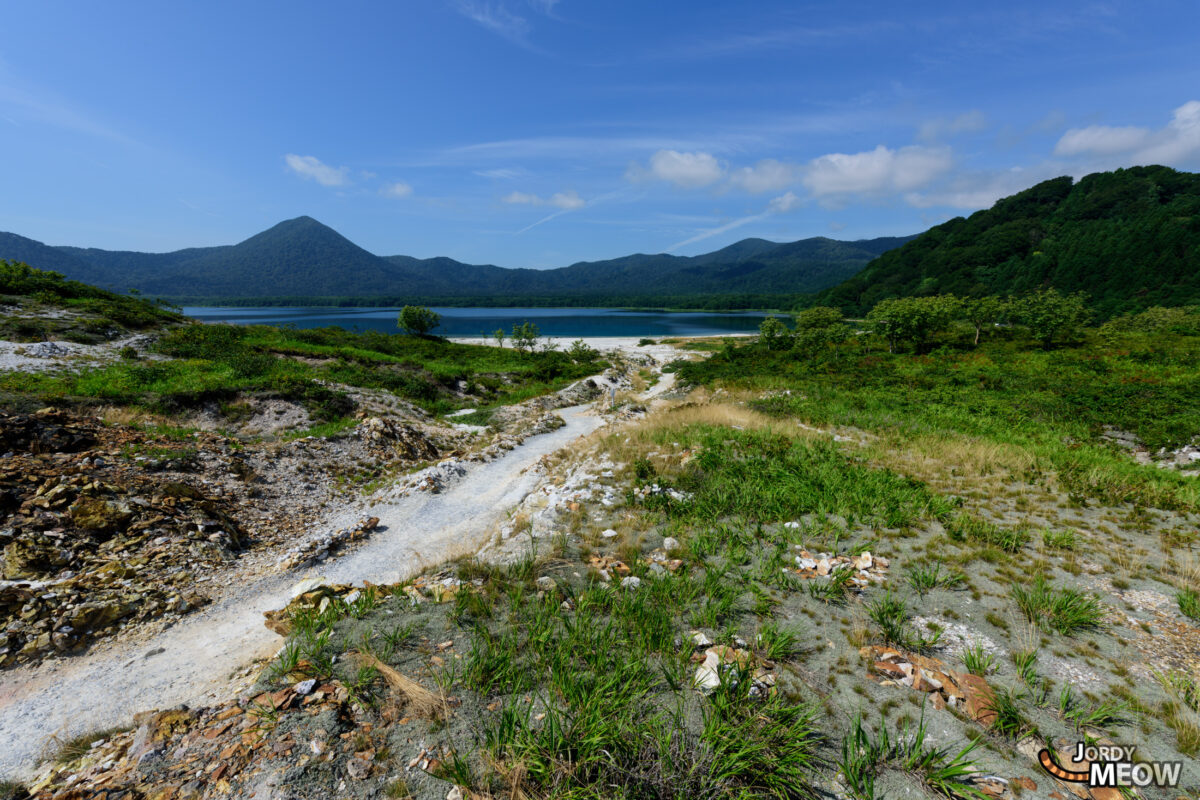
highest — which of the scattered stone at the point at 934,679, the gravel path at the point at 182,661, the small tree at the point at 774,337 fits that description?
the small tree at the point at 774,337

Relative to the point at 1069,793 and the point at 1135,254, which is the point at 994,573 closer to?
the point at 1069,793

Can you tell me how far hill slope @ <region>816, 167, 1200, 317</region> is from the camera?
A: 111 meters

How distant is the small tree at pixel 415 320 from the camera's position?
254 feet

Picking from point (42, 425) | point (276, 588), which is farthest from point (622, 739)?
point (42, 425)

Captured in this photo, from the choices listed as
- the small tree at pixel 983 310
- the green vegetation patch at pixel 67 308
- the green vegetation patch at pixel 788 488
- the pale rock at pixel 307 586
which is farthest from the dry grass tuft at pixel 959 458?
the small tree at pixel 983 310

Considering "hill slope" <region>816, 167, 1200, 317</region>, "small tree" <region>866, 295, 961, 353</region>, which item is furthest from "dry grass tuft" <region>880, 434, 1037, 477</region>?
"hill slope" <region>816, 167, 1200, 317</region>

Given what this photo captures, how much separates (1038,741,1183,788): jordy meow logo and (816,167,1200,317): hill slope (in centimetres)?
15350

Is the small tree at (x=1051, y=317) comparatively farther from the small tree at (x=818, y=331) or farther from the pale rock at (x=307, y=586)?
the pale rock at (x=307, y=586)

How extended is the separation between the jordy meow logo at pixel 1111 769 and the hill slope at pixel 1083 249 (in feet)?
504

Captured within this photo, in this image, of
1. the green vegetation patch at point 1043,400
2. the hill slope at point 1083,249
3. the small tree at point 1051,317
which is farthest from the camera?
the hill slope at point 1083,249

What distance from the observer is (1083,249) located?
135500mm

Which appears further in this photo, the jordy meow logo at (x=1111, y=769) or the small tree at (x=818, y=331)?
the small tree at (x=818, y=331)

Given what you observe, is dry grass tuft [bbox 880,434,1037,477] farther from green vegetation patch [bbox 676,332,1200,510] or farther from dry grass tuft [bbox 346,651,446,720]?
dry grass tuft [bbox 346,651,446,720]

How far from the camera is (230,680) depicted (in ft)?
22.0
